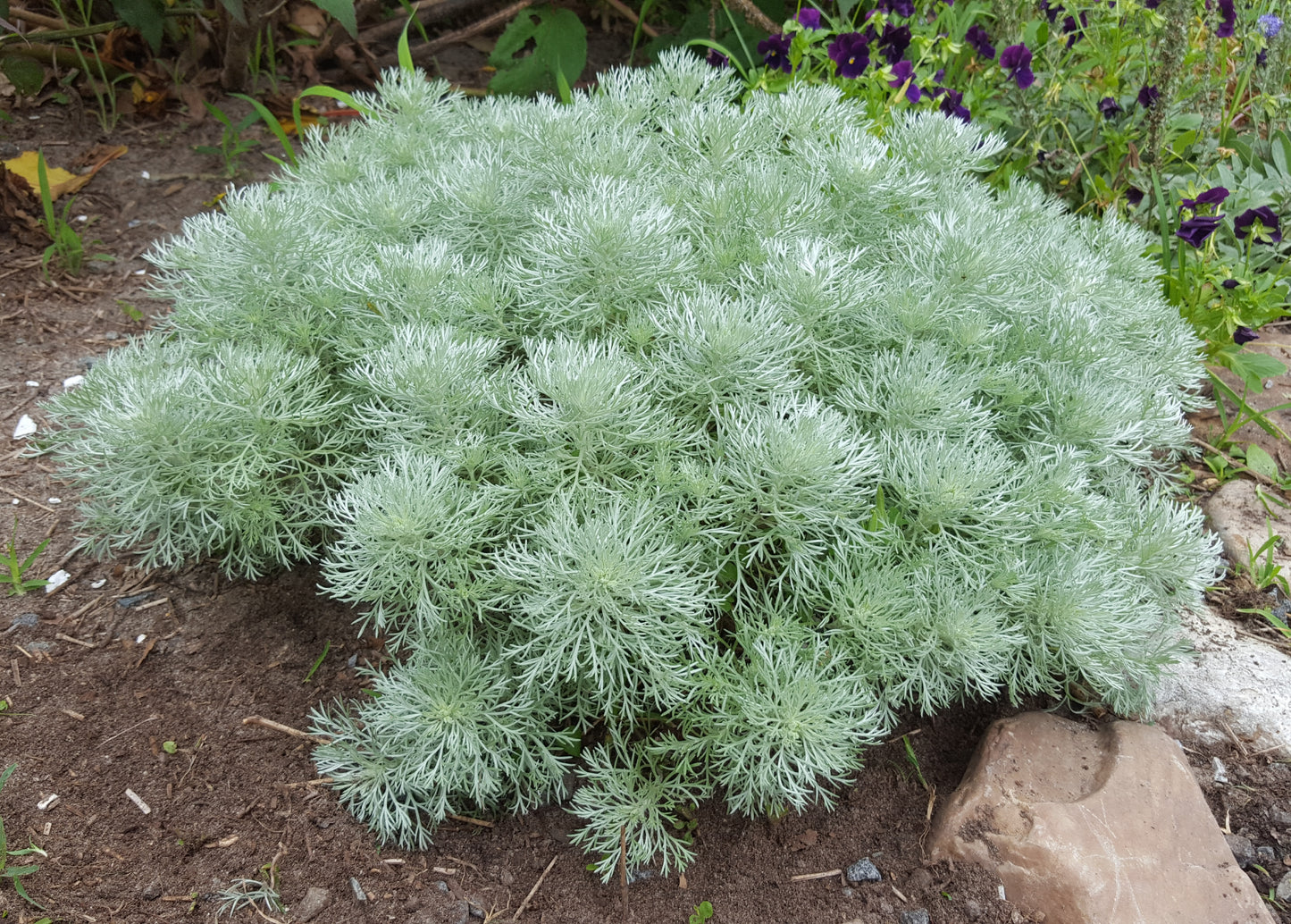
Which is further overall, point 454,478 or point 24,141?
point 24,141

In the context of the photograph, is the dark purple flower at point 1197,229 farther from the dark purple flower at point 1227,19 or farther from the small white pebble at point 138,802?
the small white pebble at point 138,802

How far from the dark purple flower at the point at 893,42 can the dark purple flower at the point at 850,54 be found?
0.10 m

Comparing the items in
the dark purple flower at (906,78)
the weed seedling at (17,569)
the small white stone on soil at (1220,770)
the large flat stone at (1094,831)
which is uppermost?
the dark purple flower at (906,78)

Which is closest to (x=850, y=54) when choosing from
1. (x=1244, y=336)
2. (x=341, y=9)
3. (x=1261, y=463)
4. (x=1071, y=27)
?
(x=1071, y=27)

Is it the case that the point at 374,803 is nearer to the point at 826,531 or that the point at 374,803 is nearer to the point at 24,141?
the point at 826,531

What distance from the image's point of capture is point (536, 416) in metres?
1.75

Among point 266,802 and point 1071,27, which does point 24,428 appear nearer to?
point 266,802

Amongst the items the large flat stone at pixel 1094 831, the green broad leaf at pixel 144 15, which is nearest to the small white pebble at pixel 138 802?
the large flat stone at pixel 1094 831

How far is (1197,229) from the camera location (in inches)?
117

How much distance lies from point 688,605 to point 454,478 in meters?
0.51

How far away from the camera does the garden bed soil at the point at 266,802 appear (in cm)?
179

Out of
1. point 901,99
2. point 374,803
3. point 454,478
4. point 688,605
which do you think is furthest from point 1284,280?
point 374,803

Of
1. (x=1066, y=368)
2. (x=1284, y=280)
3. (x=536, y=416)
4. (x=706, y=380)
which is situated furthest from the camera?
(x=1284, y=280)

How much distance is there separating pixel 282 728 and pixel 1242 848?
83.7 inches
